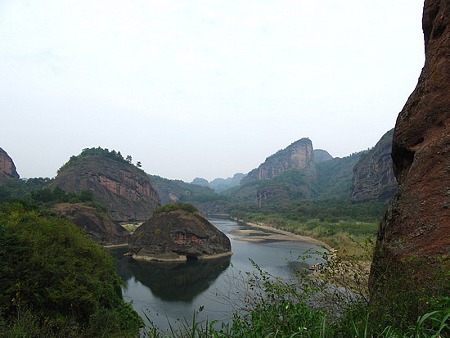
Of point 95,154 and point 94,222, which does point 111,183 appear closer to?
point 95,154

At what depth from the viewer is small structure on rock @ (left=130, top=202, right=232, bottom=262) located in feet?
150

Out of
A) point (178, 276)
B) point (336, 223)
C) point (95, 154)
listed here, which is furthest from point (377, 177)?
point (95, 154)

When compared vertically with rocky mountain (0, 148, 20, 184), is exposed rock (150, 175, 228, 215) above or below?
below

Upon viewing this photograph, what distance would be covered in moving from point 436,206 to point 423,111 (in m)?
2.84

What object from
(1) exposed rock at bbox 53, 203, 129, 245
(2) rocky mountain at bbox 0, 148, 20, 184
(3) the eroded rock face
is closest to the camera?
(1) exposed rock at bbox 53, 203, 129, 245

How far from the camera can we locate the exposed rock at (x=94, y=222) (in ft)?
172

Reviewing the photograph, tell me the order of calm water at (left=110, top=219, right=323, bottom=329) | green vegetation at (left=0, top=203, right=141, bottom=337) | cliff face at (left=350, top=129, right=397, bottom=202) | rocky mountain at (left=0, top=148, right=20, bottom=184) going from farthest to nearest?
1. rocky mountain at (left=0, top=148, right=20, bottom=184)
2. cliff face at (left=350, top=129, right=397, bottom=202)
3. calm water at (left=110, top=219, right=323, bottom=329)
4. green vegetation at (left=0, top=203, right=141, bottom=337)

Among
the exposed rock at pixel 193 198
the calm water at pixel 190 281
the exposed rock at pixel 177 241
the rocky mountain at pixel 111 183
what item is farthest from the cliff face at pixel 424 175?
the exposed rock at pixel 193 198

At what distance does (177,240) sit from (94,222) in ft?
55.2

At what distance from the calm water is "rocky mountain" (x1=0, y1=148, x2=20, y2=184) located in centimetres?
6319

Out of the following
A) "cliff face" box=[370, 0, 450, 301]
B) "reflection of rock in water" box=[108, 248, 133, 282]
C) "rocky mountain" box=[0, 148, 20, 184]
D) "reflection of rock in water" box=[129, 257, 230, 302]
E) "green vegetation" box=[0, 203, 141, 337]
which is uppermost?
"rocky mountain" box=[0, 148, 20, 184]

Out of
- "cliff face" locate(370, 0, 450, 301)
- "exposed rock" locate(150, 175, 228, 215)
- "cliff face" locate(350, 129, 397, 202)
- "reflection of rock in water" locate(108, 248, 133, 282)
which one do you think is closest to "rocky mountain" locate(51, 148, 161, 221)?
"reflection of rock in water" locate(108, 248, 133, 282)

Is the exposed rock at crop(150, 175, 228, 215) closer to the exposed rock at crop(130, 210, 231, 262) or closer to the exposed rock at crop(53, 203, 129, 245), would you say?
the exposed rock at crop(53, 203, 129, 245)

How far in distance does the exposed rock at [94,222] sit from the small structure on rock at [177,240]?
26.0 ft
